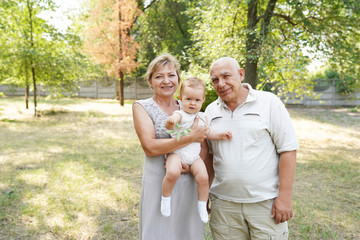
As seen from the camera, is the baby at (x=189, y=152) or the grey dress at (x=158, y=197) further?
the grey dress at (x=158, y=197)

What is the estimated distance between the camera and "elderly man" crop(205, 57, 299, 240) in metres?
1.99

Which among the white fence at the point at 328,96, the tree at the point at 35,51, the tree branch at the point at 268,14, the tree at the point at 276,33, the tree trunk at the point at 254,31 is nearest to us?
the tree at the point at 276,33

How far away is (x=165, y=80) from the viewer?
2.07 m

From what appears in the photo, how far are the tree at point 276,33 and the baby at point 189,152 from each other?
12.8ft

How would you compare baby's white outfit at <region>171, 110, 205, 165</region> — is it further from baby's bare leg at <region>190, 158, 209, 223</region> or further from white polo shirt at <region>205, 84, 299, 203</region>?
white polo shirt at <region>205, 84, 299, 203</region>

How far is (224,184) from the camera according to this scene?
209cm

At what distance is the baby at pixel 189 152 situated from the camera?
1.97 m

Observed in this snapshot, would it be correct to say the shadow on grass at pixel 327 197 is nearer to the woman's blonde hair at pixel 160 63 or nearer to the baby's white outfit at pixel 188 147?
the baby's white outfit at pixel 188 147

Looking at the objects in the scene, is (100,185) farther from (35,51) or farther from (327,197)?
(35,51)

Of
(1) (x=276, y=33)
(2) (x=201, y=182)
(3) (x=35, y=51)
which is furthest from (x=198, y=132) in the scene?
(3) (x=35, y=51)

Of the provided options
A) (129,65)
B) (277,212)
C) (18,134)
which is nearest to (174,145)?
(277,212)

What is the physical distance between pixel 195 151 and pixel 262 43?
4458mm

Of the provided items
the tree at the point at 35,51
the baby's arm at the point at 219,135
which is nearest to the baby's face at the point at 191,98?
the baby's arm at the point at 219,135

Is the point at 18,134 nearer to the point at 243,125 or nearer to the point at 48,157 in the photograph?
the point at 48,157
